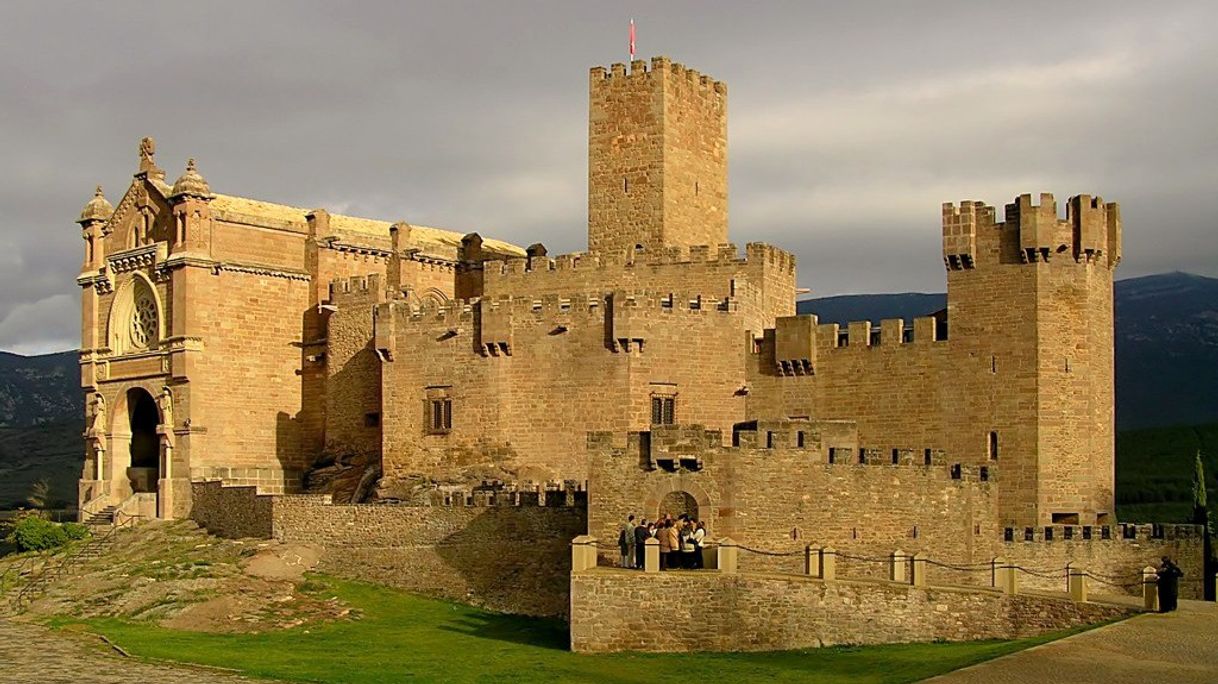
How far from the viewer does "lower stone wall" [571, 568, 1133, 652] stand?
101ft

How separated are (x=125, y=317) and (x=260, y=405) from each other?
583 centimetres

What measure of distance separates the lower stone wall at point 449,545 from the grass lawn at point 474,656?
4.30ft

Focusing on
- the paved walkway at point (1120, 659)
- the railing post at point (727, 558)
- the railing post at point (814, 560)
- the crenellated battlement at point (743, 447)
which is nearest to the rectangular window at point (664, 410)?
the crenellated battlement at point (743, 447)

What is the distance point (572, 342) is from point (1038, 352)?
40.6 ft

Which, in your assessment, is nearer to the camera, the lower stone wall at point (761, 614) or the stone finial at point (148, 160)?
the lower stone wall at point (761, 614)

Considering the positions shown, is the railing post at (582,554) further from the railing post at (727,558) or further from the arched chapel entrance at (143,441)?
the arched chapel entrance at (143,441)

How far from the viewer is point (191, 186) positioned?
1966 inches

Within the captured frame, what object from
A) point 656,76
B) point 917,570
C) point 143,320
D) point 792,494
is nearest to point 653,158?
point 656,76

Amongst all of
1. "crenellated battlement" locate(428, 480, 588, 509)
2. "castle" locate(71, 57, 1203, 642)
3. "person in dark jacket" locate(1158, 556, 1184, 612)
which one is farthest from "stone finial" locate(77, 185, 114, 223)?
"person in dark jacket" locate(1158, 556, 1184, 612)

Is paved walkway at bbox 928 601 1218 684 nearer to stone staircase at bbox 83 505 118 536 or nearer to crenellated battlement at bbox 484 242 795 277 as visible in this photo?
crenellated battlement at bbox 484 242 795 277

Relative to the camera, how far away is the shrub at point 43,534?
4688 centimetres

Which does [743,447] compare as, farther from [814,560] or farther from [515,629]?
[515,629]

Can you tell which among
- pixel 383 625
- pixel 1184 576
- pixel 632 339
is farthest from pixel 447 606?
pixel 1184 576

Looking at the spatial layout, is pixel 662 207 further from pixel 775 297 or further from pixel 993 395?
pixel 993 395
